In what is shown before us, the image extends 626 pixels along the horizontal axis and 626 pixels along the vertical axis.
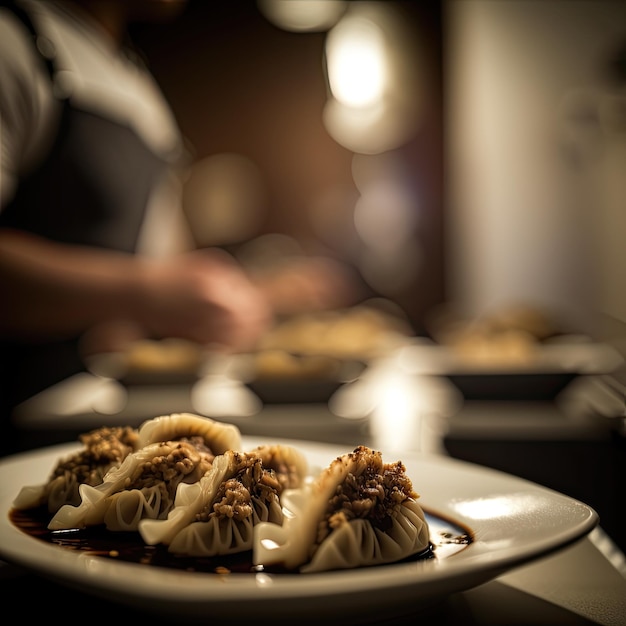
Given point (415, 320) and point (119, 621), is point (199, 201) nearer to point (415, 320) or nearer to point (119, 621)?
point (415, 320)

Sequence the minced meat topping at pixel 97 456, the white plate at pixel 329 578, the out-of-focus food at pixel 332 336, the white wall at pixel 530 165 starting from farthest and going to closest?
1. the white wall at pixel 530 165
2. the out-of-focus food at pixel 332 336
3. the minced meat topping at pixel 97 456
4. the white plate at pixel 329 578

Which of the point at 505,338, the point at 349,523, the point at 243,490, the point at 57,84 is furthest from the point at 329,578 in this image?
the point at 57,84

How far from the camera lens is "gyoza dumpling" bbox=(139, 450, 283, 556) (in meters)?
0.64

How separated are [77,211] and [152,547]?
2.16m

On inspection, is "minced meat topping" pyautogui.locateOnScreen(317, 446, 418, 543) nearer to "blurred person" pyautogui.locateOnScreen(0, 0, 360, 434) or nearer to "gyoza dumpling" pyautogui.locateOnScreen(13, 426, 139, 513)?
"gyoza dumpling" pyautogui.locateOnScreen(13, 426, 139, 513)

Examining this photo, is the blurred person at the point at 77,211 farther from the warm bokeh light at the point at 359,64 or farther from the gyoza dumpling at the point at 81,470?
the warm bokeh light at the point at 359,64

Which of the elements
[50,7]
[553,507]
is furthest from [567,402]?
[50,7]

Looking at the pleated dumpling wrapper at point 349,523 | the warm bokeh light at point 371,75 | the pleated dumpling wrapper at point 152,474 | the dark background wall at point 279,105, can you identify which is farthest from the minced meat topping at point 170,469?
the dark background wall at point 279,105

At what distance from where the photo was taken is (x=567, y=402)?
1.77 m

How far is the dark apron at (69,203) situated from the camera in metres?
2.42

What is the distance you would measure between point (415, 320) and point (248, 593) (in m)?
6.04

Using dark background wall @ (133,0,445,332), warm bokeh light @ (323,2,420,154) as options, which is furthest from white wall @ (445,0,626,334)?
warm bokeh light @ (323,2,420,154)

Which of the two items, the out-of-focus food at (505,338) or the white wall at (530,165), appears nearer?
the out-of-focus food at (505,338)

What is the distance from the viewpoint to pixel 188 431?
836 mm
